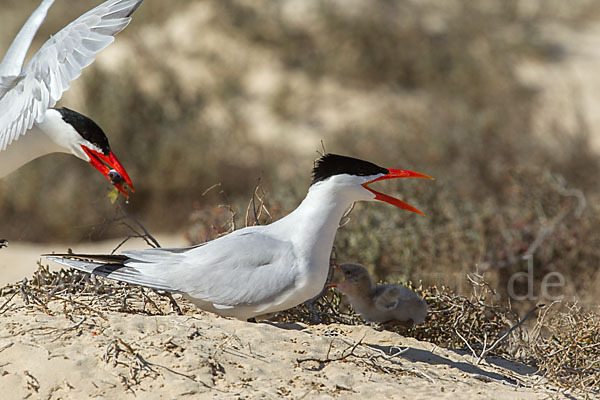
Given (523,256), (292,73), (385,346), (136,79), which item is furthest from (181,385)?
(292,73)

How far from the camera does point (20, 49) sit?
4.99 metres

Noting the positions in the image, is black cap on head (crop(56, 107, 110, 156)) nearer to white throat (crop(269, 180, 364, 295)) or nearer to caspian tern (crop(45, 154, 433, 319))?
caspian tern (crop(45, 154, 433, 319))

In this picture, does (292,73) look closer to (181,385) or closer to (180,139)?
(180,139)

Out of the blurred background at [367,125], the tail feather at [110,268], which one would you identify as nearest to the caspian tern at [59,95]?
the tail feather at [110,268]

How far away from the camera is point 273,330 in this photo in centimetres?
379

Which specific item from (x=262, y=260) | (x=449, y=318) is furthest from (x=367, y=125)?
(x=262, y=260)

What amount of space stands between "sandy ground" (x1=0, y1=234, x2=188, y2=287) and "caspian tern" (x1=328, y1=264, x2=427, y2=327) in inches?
146

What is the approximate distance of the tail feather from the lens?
3.84 m

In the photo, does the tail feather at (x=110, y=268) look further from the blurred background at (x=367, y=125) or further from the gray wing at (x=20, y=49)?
the blurred background at (x=367, y=125)

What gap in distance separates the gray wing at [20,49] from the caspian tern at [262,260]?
1.47m

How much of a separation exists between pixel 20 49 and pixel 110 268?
181cm

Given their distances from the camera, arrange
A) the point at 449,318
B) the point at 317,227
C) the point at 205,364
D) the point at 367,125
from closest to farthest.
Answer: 1. the point at 205,364
2. the point at 317,227
3. the point at 449,318
4. the point at 367,125

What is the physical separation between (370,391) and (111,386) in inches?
40.4

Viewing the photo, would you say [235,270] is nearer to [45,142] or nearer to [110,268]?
[110,268]
